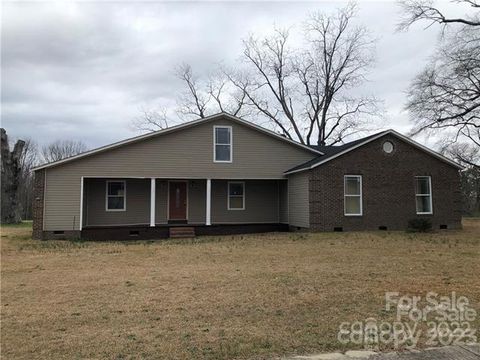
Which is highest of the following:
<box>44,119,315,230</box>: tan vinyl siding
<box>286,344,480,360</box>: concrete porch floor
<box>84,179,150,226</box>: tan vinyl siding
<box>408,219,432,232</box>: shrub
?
<box>44,119,315,230</box>: tan vinyl siding

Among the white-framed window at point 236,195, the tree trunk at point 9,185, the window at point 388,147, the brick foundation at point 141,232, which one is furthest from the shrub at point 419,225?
the tree trunk at point 9,185

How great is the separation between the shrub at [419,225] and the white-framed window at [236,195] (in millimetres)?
7622

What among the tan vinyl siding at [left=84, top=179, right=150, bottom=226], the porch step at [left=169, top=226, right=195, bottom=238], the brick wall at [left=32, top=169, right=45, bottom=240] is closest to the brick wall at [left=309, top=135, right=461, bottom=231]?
the porch step at [left=169, top=226, right=195, bottom=238]

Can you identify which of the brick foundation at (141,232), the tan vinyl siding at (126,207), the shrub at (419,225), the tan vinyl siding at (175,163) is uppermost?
the tan vinyl siding at (175,163)

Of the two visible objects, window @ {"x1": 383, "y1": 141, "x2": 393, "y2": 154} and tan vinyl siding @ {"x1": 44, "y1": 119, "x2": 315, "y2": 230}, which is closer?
tan vinyl siding @ {"x1": 44, "y1": 119, "x2": 315, "y2": 230}

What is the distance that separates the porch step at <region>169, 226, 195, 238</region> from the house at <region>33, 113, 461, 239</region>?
2.4 inches

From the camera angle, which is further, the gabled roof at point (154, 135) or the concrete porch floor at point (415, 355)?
the gabled roof at point (154, 135)

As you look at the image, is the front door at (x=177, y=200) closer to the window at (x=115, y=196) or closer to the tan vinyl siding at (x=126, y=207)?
the tan vinyl siding at (x=126, y=207)

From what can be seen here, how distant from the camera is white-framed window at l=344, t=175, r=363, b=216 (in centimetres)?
1889

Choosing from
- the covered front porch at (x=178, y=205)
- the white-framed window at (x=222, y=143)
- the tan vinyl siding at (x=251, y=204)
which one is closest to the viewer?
the covered front porch at (x=178, y=205)

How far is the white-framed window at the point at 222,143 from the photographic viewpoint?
19727 mm

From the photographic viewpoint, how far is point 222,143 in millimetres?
19828

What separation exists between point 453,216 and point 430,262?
11393 millimetres

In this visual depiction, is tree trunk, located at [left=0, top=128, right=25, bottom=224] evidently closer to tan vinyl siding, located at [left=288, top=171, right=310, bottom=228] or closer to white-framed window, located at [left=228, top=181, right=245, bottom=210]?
white-framed window, located at [left=228, top=181, right=245, bottom=210]
